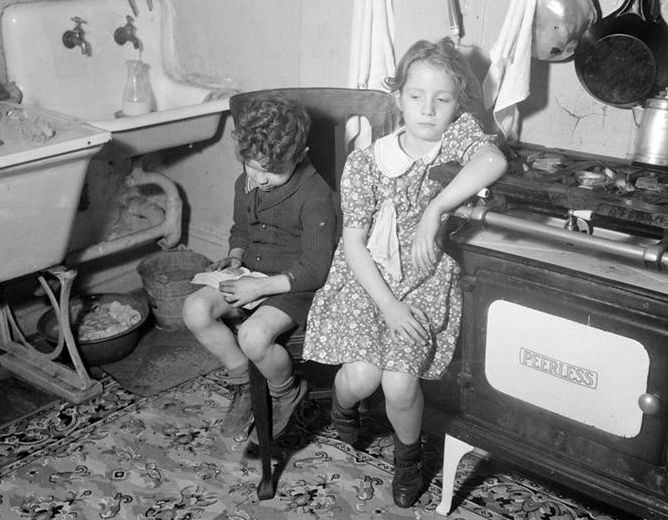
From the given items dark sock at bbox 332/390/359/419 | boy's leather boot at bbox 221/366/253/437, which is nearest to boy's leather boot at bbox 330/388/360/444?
dark sock at bbox 332/390/359/419

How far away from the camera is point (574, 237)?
1.58 m

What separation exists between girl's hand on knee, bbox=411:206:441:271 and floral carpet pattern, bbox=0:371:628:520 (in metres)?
0.70

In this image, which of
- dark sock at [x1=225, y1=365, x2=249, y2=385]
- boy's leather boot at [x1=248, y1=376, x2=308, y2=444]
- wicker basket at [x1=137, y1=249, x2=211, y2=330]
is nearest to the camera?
boy's leather boot at [x1=248, y1=376, x2=308, y2=444]

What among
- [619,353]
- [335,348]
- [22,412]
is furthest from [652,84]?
[22,412]

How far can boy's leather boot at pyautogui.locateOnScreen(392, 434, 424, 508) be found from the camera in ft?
6.60

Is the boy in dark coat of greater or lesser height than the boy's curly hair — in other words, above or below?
below

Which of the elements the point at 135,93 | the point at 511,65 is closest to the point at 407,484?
the point at 511,65

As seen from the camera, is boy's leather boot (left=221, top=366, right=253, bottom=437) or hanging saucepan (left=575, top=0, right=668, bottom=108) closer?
hanging saucepan (left=575, top=0, right=668, bottom=108)

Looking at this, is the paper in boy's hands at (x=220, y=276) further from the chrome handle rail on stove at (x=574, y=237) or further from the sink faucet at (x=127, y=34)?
the sink faucet at (x=127, y=34)

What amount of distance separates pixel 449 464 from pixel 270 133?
92 centimetres

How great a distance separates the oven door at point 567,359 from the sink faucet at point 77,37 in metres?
1.73

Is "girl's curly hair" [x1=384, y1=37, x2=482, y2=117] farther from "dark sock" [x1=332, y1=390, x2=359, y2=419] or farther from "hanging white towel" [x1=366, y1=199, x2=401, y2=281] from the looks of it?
"dark sock" [x1=332, y1=390, x2=359, y2=419]

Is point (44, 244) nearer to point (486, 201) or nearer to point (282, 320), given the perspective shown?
point (282, 320)

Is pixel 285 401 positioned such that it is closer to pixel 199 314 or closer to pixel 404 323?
pixel 199 314
